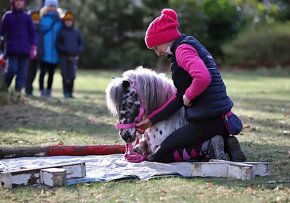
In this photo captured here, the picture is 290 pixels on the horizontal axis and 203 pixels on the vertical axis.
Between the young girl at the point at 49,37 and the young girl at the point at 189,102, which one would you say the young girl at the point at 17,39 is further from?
the young girl at the point at 189,102

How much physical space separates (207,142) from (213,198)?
1.51m

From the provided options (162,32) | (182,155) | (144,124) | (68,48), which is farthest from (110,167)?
(68,48)

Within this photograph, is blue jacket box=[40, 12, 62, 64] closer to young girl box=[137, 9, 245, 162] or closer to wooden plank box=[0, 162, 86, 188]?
young girl box=[137, 9, 245, 162]

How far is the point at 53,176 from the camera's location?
5.34 meters

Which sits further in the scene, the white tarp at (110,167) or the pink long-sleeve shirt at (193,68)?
the pink long-sleeve shirt at (193,68)

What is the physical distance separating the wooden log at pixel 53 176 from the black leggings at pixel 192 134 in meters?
1.22

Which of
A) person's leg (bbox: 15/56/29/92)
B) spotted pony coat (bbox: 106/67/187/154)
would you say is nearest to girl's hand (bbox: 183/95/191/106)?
spotted pony coat (bbox: 106/67/187/154)

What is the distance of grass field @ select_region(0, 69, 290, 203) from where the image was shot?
16.4 ft

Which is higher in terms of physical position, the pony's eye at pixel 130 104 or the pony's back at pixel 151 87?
the pony's back at pixel 151 87

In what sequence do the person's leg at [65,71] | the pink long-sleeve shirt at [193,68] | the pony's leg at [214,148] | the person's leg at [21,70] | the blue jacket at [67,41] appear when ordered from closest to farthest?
the pink long-sleeve shirt at [193,68]
the pony's leg at [214,148]
the person's leg at [21,70]
the blue jacket at [67,41]
the person's leg at [65,71]

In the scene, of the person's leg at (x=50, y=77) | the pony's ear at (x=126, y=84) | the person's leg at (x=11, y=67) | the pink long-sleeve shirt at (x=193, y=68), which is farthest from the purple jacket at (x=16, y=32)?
the pink long-sleeve shirt at (x=193, y=68)

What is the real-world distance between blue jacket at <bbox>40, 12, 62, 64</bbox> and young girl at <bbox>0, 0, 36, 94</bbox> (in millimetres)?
1545

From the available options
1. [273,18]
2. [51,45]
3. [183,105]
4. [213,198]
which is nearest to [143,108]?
[183,105]

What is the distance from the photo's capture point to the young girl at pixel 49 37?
14.7 metres
